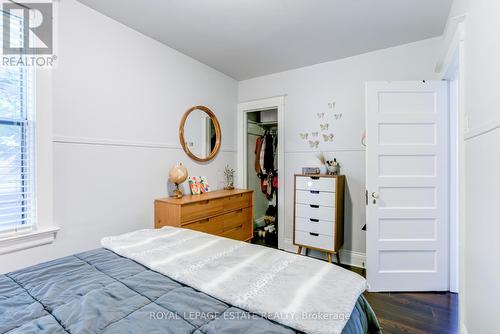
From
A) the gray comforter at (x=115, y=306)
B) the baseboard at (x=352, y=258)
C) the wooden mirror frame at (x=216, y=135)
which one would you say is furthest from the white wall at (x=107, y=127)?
the baseboard at (x=352, y=258)

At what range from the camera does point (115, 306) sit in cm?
88

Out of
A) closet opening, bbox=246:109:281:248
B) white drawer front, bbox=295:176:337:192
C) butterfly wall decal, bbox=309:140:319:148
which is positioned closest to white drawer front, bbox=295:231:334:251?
white drawer front, bbox=295:176:337:192

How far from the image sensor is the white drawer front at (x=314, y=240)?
271 centimetres

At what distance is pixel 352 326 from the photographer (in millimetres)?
865

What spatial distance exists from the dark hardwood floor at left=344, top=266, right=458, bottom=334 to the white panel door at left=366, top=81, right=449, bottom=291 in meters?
0.10

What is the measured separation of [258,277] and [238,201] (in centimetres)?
207

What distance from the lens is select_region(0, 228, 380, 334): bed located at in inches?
30.7

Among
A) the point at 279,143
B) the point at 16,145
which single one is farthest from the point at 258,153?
the point at 16,145

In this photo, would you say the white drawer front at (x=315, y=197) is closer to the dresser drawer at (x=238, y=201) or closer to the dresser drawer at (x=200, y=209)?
the dresser drawer at (x=238, y=201)

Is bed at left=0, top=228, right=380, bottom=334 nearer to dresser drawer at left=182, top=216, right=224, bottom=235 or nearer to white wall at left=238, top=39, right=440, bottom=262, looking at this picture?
dresser drawer at left=182, top=216, right=224, bottom=235

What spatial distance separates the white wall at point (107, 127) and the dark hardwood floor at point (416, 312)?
89.5 inches

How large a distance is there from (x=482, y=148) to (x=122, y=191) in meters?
2.61

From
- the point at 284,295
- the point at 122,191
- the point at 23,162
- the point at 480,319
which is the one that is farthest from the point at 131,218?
the point at 480,319

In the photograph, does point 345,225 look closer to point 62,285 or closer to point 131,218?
point 131,218
